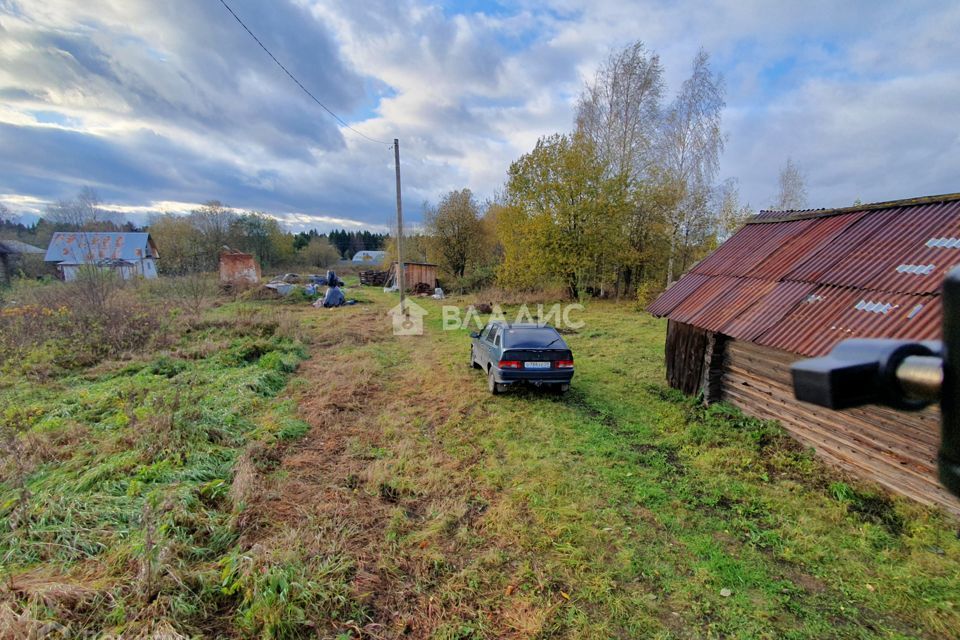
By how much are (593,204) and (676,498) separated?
16212 millimetres

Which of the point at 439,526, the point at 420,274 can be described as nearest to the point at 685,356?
the point at 439,526

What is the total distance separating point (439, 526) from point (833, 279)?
596 centimetres

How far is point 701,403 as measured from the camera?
691 cm

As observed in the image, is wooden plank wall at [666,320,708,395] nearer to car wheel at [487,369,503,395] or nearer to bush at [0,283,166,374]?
car wheel at [487,369,503,395]

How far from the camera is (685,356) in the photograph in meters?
7.40

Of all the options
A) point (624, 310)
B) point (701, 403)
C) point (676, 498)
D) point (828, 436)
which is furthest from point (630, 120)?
point (676, 498)

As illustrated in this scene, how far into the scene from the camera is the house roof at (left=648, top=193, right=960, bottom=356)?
4.33m

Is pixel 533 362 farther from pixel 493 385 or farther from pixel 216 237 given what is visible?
pixel 216 237

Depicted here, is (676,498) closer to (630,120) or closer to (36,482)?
(36,482)

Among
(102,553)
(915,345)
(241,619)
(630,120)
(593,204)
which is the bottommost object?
(241,619)

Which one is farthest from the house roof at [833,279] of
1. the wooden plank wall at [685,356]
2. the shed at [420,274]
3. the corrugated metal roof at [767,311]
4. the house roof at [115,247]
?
the house roof at [115,247]

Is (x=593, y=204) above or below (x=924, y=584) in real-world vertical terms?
above

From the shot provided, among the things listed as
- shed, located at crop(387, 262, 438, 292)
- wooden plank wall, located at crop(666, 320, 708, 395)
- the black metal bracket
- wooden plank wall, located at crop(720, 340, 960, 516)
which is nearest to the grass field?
wooden plank wall, located at crop(720, 340, 960, 516)

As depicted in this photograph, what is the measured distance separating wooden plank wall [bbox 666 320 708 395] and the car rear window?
2344mm
